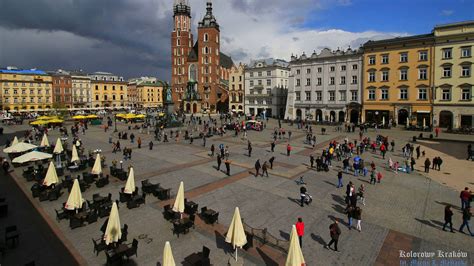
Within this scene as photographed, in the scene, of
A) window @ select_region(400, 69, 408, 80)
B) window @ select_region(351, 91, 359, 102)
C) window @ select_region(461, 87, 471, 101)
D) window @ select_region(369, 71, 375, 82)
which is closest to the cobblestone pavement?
window @ select_region(461, 87, 471, 101)

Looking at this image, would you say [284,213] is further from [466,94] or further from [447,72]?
[447,72]

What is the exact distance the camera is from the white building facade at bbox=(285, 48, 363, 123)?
57062 mm

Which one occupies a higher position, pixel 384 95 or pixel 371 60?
pixel 371 60

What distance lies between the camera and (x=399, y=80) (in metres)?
50.9

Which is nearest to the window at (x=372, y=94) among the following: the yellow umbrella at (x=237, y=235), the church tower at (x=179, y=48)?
the yellow umbrella at (x=237, y=235)

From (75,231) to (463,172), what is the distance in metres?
27.5

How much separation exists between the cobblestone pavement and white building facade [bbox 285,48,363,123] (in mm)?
34395

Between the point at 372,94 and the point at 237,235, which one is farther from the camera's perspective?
the point at 372,94

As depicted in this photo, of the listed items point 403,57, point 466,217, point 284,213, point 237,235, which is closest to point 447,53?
point 403,57

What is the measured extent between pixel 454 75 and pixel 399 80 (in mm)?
8173

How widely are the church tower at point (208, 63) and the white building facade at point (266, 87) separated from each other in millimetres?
18791

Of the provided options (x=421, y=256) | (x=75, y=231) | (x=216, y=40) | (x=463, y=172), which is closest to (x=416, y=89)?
(x=463, y=172)

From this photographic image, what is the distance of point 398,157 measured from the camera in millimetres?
27141

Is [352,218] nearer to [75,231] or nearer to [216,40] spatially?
[75,231]
